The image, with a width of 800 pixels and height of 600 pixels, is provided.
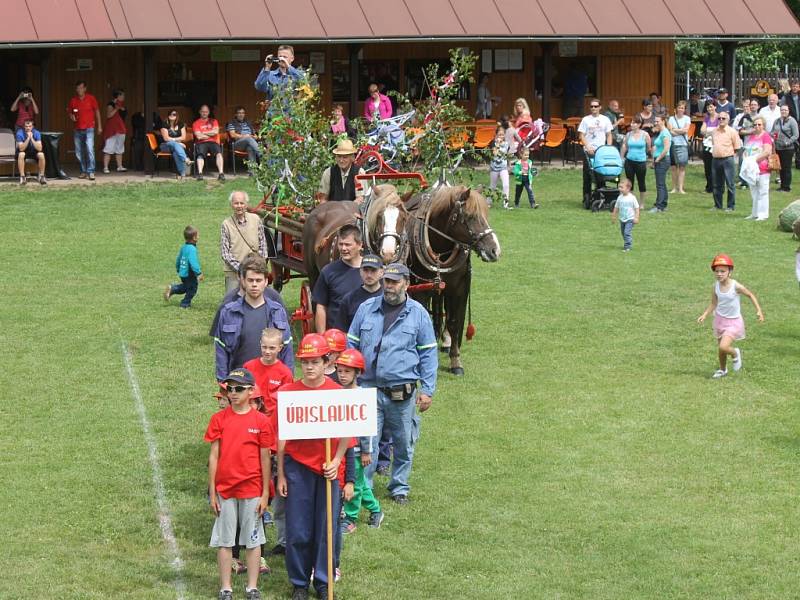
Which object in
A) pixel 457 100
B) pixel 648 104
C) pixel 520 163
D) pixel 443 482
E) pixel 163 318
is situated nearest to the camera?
pixel 443 482

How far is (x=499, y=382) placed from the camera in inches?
585

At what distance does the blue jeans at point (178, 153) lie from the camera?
29.1m

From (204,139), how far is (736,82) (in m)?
17.2

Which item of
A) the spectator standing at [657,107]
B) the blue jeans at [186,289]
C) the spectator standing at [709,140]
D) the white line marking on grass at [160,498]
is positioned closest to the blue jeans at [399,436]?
the white line marking on grass at [160,498]

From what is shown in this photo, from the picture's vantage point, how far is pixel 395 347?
10.4 metres

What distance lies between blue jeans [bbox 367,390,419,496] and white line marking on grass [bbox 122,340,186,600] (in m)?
1.45

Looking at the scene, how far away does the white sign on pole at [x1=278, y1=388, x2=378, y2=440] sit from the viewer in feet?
29.2

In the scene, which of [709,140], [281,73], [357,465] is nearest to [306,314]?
[281,73]

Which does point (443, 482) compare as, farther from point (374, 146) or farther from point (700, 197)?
point (700, 197)

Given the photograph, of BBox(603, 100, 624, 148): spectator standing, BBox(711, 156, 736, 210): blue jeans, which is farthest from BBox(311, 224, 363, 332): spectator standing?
BBox(603, 100, 624, 148): spectator standing

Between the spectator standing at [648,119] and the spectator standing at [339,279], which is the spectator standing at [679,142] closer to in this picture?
the spectator standing at [648,119]

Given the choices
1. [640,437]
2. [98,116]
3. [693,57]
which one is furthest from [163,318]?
[693,57]

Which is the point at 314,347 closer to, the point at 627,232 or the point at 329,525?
the point at 329,525

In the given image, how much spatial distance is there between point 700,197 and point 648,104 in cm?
323
